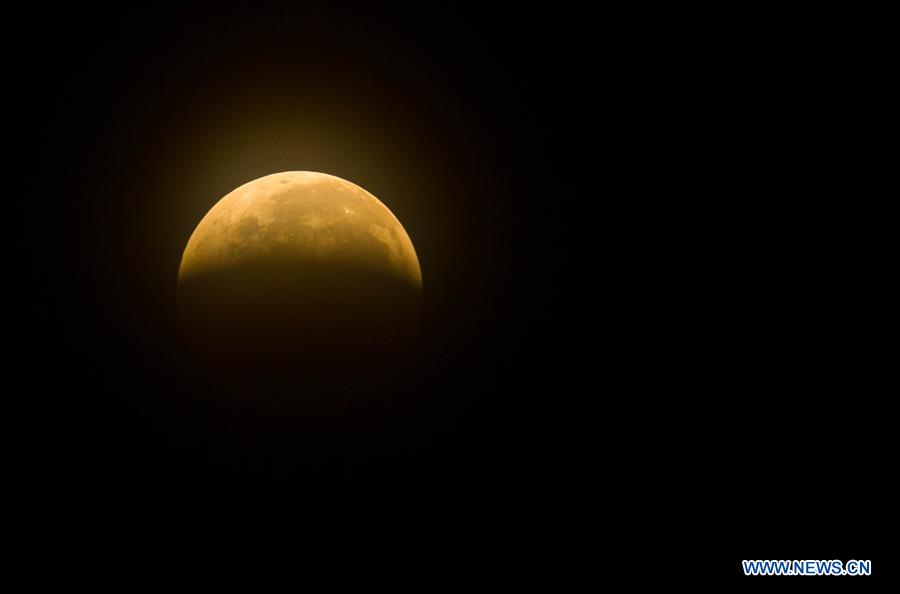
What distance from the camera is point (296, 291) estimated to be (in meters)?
4.55

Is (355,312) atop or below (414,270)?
below

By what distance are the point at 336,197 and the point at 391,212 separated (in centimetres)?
55

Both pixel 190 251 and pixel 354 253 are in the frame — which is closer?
pixel 354 253

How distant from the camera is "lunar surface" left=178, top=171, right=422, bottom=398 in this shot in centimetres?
454

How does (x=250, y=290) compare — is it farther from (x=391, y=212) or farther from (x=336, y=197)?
(x=391, y=212)

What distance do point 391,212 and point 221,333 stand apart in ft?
5.29

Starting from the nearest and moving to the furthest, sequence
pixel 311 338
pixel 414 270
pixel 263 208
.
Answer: pixel 311 338 → pixel 263 208 → pixel 414 270

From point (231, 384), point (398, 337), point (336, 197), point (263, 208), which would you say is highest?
point (336, 197)

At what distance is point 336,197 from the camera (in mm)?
5047

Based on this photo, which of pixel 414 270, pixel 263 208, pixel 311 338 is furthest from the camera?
pixel 414 270

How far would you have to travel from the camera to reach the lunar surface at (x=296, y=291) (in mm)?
4535

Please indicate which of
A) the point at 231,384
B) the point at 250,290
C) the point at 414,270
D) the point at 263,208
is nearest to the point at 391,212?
the point at 414,270

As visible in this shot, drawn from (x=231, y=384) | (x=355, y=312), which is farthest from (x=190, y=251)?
(x=355, y=312)

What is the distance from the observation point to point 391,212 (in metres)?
5.46
